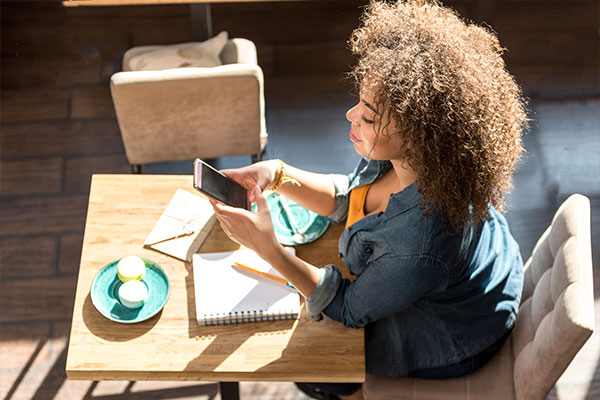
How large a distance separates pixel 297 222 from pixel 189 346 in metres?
0.47

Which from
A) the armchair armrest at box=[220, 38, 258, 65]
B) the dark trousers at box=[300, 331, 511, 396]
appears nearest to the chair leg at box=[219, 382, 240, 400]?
the dark trousers at box=[300, 331, 511, 396]

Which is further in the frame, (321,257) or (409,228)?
(321,257)

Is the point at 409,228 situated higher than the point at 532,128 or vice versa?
the point at 409,228

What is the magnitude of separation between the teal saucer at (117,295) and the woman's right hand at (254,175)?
1.02ft

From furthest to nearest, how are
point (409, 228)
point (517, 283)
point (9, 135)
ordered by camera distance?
point (9, 135) → point (517, 283) → point (409, 228)

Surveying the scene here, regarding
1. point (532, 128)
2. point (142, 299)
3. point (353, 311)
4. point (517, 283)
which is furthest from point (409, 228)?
point (532, 128)

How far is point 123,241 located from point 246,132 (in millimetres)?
941

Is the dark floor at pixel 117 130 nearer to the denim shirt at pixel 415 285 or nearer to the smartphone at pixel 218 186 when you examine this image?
the denim shirt at pixel 415 285

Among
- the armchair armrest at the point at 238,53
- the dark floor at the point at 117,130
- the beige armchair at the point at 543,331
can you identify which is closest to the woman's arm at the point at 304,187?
the beige armchair at the point at 543,331

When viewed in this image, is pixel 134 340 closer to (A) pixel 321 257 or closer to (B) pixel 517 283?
(A) pixel 321 257

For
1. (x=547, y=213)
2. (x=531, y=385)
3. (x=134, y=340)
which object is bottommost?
(x=547, y=213)

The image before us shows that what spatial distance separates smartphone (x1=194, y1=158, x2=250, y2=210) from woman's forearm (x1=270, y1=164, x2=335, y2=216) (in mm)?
156

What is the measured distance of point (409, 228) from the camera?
5.31 feet

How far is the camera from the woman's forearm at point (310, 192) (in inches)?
76.5
